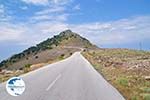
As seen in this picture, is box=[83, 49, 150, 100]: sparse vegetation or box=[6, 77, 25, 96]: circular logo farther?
box=[83, 49, 150, 100]: sparse vegetation

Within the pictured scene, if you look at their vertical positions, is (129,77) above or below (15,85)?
below

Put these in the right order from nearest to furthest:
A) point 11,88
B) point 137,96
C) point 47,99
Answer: point 11,88 → point 47,99 → point 137,96

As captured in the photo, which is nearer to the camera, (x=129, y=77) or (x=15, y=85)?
(x=15, y=85)

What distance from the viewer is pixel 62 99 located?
1430 centimetres

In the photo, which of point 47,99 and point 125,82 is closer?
point 47,99

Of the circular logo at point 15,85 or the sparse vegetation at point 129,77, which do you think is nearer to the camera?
the circular logo at point 15,85

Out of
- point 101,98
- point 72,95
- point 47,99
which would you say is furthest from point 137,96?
point 47,99

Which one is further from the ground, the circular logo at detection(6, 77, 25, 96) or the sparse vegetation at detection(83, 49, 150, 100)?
the circular logo at detection(6, 77, 25, 96)

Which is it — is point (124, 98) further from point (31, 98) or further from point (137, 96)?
point (31, 98)

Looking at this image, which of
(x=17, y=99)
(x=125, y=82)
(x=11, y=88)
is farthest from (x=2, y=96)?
(x=125, y=82)

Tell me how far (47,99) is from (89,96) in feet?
6.23

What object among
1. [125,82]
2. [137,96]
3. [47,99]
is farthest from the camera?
[125,82]

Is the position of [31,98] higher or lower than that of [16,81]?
lower

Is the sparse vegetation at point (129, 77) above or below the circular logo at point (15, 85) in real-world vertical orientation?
below
